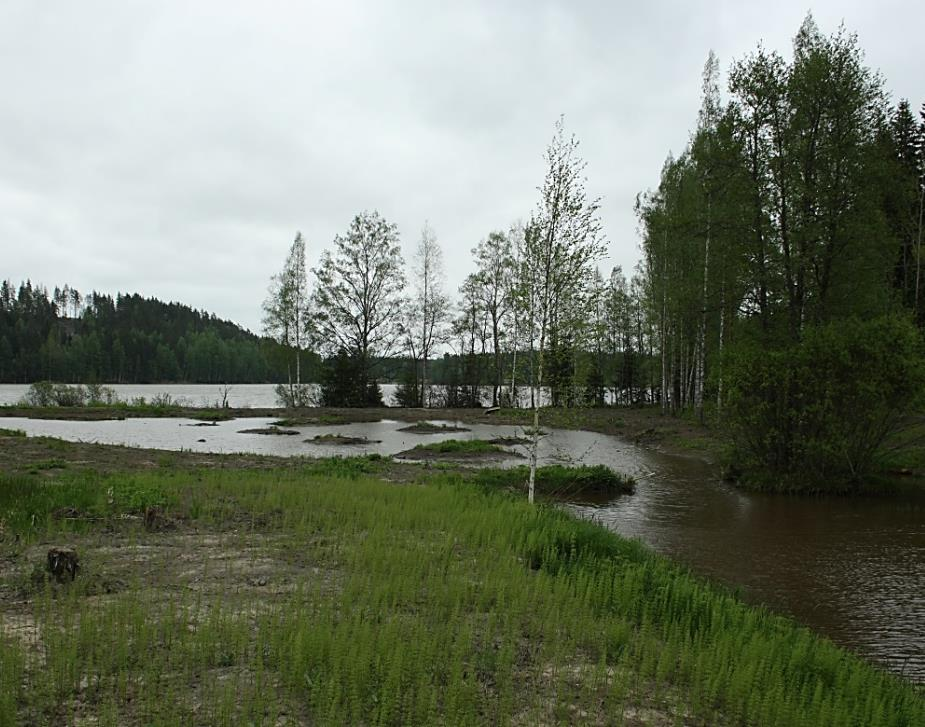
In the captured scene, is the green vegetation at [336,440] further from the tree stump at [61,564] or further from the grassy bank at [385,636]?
the tree stump at [61,564]

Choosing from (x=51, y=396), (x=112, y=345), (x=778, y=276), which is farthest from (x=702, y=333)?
(x=112, y=345)

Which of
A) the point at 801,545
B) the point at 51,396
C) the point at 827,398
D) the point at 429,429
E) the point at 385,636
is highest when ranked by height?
the point at 827,398

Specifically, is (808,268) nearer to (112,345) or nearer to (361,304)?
(361,304)

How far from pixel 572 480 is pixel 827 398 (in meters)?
7.19

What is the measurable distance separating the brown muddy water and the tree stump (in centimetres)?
834

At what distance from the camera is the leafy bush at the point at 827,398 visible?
52.9 ft

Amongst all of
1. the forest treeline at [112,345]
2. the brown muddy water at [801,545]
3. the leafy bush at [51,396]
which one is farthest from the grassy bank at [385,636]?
the forest treeline at [112,345]

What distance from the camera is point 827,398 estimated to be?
16688 mm

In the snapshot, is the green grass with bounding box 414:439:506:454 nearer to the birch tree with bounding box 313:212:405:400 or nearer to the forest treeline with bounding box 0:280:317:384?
the birch tree with bounding box 313:212:405:400

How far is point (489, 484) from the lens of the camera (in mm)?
16312

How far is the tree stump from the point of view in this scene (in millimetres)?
6371

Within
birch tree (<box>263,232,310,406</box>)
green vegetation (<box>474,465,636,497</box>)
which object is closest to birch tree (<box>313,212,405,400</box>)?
birch tree (<box>263,232,310,406</box>)

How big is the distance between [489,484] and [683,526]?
198 inches

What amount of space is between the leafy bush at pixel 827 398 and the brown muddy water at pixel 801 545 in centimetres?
109
